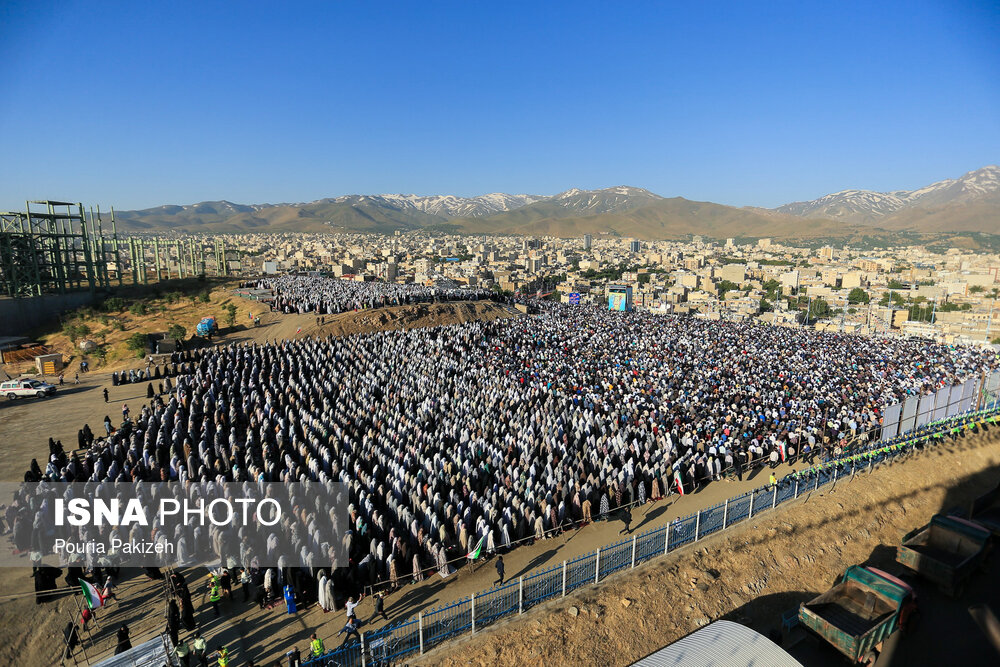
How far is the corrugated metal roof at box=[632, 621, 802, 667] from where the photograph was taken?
595 cm

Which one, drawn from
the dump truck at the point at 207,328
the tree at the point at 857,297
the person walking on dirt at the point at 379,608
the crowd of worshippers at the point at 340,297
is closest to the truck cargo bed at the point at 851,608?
the person walking on dirt at the point at 379,608

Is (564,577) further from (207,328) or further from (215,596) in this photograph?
(207,328)

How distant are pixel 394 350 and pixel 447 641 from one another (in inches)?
646

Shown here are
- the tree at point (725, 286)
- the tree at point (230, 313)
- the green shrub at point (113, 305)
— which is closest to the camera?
the tree at point (230, 313)

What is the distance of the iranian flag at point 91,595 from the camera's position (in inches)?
288

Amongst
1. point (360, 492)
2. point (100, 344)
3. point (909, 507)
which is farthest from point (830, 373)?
point (100, 344)

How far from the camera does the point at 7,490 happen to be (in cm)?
1190

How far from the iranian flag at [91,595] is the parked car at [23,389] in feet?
59.9

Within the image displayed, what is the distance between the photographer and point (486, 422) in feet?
47.6

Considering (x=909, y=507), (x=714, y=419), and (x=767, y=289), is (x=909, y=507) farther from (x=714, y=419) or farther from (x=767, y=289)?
(x=767, y=289)

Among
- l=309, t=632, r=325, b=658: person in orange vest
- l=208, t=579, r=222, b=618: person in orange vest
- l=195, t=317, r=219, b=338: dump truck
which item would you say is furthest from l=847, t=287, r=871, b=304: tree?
l=208, t=579, r=222, b=618: person in orange vest

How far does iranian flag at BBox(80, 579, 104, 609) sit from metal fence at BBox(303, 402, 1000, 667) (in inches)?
150

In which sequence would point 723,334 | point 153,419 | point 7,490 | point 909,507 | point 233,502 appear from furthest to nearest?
point 723,334
point 153,419
point 909,507
point 7,490
point 233,502

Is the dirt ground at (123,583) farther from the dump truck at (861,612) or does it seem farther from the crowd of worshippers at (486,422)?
the dump truck at (861,612)
